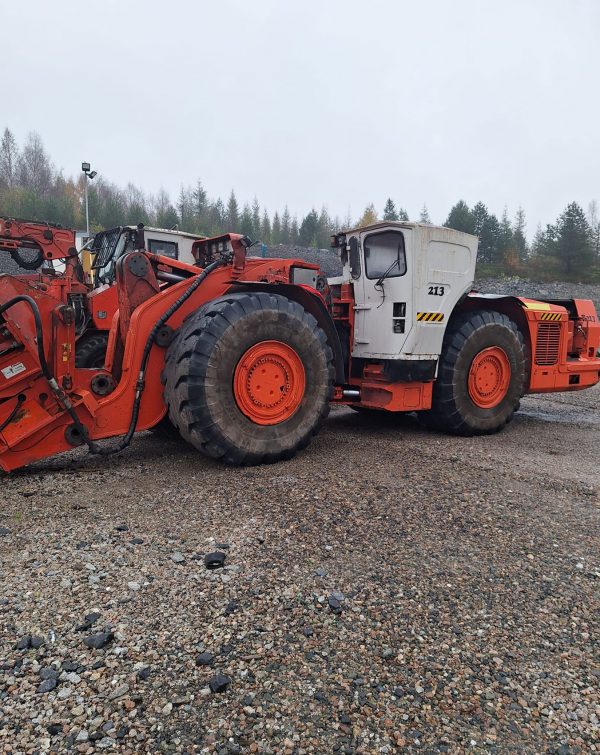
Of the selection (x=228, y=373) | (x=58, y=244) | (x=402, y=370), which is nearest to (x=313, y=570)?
(x=228, y=373)

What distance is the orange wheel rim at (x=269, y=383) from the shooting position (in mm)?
4374

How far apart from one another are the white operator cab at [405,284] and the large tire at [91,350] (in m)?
3.17

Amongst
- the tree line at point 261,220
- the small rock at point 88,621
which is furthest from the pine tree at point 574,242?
the small rock at point 88,621

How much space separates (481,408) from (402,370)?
1244mm

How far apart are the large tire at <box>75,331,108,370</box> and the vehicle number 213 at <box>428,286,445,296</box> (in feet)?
12.9

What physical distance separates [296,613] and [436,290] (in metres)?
4.13

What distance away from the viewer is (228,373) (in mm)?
4234

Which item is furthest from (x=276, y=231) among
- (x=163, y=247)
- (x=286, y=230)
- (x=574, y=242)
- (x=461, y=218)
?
(x=163, y=247)

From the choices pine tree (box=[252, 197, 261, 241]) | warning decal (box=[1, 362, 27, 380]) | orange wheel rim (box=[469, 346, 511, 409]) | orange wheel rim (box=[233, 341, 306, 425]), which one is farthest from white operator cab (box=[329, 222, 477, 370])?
pine tree (box=[252, 197, 261, 241])

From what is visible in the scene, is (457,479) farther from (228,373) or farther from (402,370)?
(228,373)

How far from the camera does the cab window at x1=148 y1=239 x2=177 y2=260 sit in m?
9.39

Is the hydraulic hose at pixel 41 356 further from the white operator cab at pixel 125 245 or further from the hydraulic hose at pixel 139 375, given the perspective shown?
the white operator cab at pixel 125 245

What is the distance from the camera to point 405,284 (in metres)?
5.61

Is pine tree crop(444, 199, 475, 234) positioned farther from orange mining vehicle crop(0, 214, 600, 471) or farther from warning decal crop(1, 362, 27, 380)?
warning decal crop(1, 362, 27, 380)
